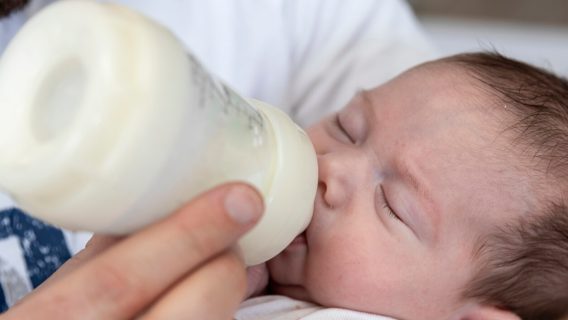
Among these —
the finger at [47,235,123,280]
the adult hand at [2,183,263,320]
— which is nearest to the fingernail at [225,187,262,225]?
the adult hand at [2,183,263,320]

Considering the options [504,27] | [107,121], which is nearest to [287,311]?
[107,121]

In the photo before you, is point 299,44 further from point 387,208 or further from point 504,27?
point 504,27

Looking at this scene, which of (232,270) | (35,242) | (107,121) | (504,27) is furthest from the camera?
(504,27)

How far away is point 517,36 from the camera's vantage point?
6.42 ft

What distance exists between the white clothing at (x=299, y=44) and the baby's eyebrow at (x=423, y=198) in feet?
1.38

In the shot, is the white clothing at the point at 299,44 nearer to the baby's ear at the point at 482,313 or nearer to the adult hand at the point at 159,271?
the baby's ear at the point at 482,313

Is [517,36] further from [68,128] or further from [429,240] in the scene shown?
[68,128]

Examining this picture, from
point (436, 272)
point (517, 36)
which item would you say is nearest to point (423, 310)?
point (436, 272)

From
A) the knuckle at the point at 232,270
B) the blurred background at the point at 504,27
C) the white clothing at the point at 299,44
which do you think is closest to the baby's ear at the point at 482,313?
the knuckle at the point at 232,270

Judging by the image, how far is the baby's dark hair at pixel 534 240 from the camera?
0.86m

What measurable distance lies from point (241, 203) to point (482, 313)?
45 cm

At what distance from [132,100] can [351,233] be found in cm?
44

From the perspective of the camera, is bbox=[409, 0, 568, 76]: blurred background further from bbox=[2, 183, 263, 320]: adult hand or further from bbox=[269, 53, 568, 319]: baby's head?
bbox=[2, 183, 263, 320]: adult hand

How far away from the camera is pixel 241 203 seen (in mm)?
558
